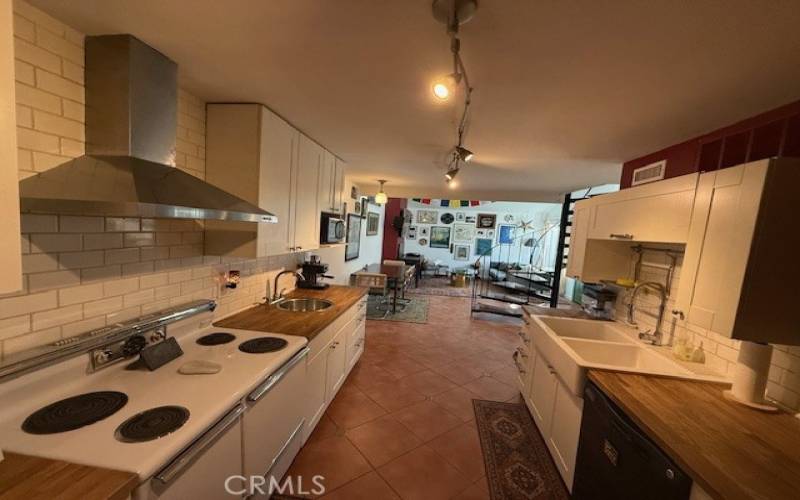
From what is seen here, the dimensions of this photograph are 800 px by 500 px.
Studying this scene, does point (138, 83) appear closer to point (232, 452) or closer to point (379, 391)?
point (232, 452)

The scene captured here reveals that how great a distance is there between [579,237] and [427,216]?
7.20 meters

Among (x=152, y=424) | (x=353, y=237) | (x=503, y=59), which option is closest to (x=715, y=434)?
(x=503, y=59)

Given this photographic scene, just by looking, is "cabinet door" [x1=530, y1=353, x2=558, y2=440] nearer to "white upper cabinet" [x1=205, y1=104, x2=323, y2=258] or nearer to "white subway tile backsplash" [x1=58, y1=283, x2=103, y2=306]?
"white upper cabinet" [x1=205, y1=104, x2=323, y2=258]

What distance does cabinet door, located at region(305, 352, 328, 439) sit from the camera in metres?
2.02

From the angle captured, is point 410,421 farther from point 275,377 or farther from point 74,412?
point 74,412

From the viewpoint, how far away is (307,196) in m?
2.63

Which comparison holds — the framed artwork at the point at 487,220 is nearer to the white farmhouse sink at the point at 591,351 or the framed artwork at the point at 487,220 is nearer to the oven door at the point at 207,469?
the white farmhouse sink at the point at 591,351

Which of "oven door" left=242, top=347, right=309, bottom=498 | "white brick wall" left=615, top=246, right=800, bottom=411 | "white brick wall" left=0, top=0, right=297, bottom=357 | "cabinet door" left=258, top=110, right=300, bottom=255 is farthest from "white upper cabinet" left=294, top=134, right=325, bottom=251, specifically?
"white brick wall" left=615, top=246, right=800, bottom=411

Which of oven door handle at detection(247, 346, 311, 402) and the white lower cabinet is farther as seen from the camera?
the white lower cabinet

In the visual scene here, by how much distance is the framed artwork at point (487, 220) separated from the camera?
30.9 ft

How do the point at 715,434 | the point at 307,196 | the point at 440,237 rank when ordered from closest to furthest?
the point at 715,434, the point at 307,196, the point at 440,237

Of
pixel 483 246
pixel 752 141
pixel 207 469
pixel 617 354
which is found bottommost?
pixel 207 469

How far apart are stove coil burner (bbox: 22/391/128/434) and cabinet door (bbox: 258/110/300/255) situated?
3.34 ft

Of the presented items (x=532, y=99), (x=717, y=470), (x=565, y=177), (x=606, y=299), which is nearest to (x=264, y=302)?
(x=532, y=99)
